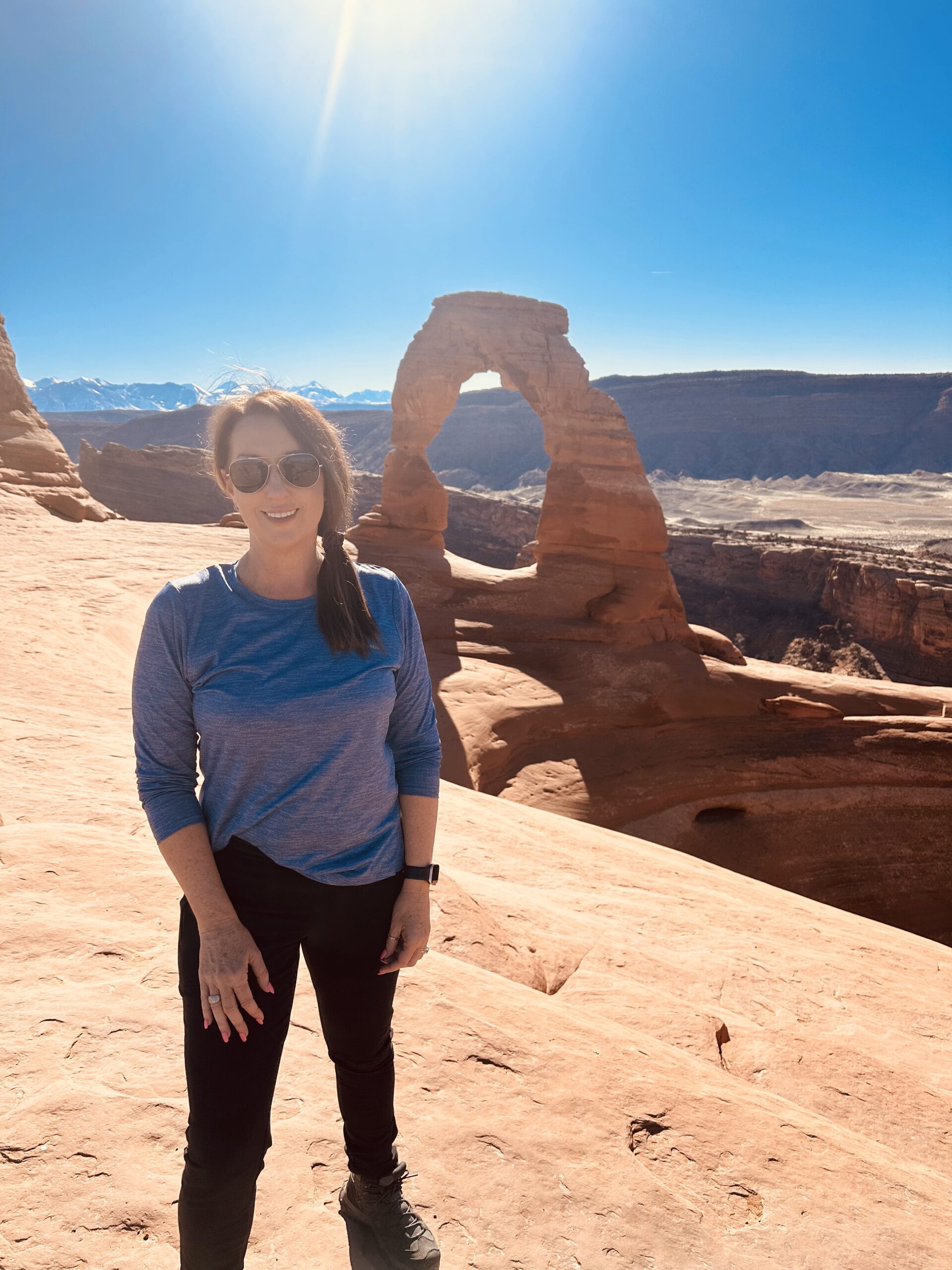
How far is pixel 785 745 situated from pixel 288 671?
505 inches

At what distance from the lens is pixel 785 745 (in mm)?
12875

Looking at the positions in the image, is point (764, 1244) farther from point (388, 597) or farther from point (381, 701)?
point (388, 597)

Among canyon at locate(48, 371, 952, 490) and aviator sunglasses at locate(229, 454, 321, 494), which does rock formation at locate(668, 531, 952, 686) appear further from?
canyon at locate(48, 371, 952, 490)

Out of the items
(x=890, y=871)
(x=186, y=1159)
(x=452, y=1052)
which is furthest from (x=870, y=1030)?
(x=890, y=871)

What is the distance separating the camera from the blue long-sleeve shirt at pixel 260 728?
1.54m

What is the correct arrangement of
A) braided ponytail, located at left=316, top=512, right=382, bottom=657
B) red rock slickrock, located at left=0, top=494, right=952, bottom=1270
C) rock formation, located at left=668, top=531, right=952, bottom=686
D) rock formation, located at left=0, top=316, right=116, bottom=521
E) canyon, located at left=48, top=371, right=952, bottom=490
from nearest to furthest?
1. braided ponytail, located at left=316, top=512, right=382, bottom=657
2. red rock slickrock, located at left=0, top=494, right=952, bottom=1270
3. rock formation, located at left=0, top=316, right=116, bottom=521
4. rock formation, located at left=668, top=531, right=952, bottom=686
5. canyon, located at left=48, top=371, right=952, bottom=490

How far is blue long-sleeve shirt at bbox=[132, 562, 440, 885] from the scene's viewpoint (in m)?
1.54

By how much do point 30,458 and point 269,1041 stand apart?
16.4 metres

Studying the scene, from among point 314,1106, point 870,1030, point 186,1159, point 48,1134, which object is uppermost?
point 186,1159

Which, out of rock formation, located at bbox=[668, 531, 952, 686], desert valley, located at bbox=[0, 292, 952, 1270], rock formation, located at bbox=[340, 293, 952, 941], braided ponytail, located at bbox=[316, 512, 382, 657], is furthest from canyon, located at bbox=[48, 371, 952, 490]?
braided ponytail, located at bbox=[316, 512, 382, 657]

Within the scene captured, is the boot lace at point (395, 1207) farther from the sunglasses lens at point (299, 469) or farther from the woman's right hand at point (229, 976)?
the sunglasses lens at point (299, 469)

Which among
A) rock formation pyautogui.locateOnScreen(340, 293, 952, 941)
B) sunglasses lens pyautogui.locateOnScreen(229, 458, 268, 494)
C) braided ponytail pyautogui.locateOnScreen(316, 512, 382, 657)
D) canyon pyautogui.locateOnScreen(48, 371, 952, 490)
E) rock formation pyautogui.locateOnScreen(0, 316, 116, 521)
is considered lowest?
rock formation pyautogui.locateOnScreen(340, 293, 952, 941)

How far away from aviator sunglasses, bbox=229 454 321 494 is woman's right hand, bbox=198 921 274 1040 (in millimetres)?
946

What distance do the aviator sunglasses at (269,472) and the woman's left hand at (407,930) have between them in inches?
38.2
